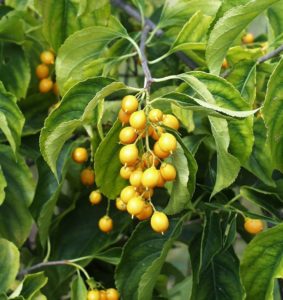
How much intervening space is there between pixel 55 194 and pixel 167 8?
42 cm

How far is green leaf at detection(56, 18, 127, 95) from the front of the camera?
1179 millimetres

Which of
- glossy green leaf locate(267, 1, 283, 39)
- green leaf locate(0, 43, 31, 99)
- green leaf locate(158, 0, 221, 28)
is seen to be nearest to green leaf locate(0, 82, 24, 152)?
green leaf locate(0, 43, 31, 99)

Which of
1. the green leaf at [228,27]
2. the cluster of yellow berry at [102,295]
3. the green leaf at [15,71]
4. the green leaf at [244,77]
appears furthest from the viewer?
the green leaf at [15,71]

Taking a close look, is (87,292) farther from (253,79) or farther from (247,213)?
(253,79)

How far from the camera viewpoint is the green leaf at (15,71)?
1402 millimetres

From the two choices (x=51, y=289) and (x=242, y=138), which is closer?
(x=242, y=138)

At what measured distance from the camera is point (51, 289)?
148cm

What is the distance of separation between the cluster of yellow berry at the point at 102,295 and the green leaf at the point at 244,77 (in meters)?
0.45

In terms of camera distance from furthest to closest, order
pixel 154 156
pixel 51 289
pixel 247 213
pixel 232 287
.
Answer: pixel 51 289 < pixel 232 287 < pixel 247 213 < pixel 154 156

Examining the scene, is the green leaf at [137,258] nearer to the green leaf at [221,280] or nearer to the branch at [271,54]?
the green leaf at [221,280]

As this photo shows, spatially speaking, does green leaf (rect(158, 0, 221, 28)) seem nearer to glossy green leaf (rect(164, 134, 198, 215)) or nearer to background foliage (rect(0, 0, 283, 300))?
background foliage (rect(0, 0, 283, 300))

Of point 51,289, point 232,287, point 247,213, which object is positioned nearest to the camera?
point 247,213

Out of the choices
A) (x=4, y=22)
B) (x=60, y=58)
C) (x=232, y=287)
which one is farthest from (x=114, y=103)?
(x=232, y=287)

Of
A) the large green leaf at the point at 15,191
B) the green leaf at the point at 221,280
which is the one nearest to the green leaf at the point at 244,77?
the green leaf at the point at 221,280
